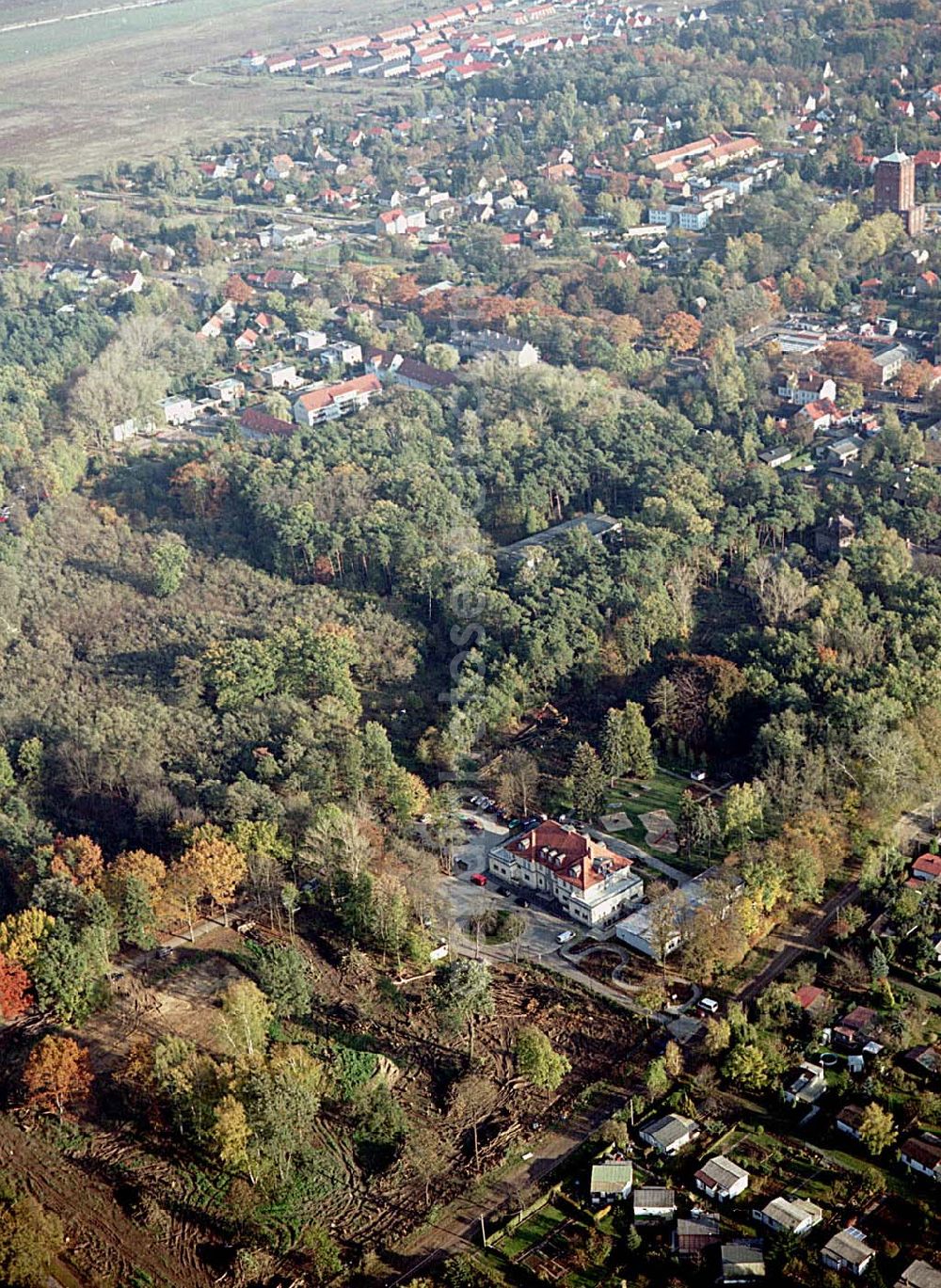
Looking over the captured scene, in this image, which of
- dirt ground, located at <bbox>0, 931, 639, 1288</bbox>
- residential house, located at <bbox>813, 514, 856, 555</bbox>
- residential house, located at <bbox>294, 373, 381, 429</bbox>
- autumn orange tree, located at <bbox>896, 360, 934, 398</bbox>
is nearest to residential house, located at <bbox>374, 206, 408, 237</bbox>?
residential house, located at <bbox>294, 373, 381, 429</bbox>

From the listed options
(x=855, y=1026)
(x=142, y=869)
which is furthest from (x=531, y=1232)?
(x=142, y=869)

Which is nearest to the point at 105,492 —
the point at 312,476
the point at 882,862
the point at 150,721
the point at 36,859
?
the point at 312,476

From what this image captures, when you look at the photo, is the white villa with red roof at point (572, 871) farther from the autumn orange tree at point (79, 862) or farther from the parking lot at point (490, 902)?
the autumn orange tree at point (79, 862)

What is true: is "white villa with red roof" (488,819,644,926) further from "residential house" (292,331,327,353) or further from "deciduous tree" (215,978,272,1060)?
"residential house" (292,331,327,353)

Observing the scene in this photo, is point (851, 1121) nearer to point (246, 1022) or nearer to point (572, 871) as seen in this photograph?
point (572, 871)

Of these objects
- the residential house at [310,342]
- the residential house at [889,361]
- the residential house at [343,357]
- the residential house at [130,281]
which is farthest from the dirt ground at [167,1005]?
the residential house at [130,281]

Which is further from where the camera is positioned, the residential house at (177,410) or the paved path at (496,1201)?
the residential house at (177,410)
